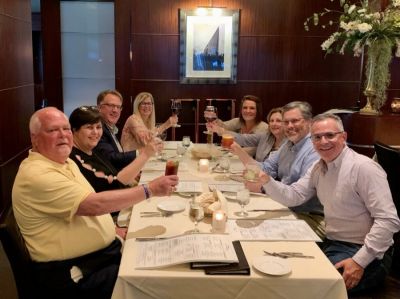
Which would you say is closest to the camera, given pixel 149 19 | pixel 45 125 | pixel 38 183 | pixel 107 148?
pixel 38 183

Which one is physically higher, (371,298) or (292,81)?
(292,81)

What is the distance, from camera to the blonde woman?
13.9 ft

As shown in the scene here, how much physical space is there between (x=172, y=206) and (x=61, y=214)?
2.10ft

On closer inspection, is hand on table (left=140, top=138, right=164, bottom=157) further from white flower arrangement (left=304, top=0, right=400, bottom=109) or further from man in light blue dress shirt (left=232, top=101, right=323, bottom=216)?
white flower arrangement (left=304, top=0, right=400, bottom=109)

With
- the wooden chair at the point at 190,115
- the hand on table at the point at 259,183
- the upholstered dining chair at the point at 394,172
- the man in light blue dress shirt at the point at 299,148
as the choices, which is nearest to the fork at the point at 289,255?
the hand on table at the point at 259,183

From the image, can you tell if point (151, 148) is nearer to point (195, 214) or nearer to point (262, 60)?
point (195, 214)

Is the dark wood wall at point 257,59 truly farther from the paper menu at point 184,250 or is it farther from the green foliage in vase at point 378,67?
the paper menu at point 184,250

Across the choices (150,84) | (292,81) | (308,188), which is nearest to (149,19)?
(150,84)

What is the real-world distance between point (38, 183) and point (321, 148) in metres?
1.39

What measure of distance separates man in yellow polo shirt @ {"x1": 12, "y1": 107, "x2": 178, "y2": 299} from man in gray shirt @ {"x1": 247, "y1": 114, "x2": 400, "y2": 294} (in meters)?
0.88

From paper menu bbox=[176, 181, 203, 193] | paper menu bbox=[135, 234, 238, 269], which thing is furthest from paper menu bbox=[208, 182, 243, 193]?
paper menu bbox=[135, 234, 238, 269]

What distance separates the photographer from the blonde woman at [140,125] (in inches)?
167

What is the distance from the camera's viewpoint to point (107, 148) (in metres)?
3.41

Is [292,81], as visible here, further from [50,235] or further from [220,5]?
[50,235]
